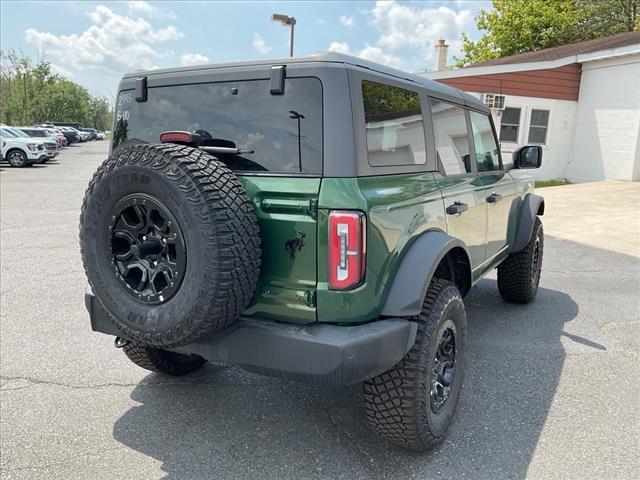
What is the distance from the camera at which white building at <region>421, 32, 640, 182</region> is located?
47.3ft

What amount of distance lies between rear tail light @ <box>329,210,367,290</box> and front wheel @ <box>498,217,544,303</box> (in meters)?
3.05

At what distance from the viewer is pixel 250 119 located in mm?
2463

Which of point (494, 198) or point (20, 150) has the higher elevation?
point (494, 198)

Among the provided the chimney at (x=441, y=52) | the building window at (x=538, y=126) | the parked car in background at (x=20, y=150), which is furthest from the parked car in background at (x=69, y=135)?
the building window at (x=538, y=126)

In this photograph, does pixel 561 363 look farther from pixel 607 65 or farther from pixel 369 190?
pixel 607 65

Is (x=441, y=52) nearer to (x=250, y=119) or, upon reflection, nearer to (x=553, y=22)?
(x=553, y=22)

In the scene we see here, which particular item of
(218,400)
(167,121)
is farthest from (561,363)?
(167,121)

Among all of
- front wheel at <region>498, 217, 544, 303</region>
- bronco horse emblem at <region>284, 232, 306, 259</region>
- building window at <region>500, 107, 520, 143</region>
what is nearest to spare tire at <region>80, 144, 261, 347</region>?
bronco horse emblem at <region>284, 232, 306, 259</region>

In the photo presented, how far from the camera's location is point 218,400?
3170 mm

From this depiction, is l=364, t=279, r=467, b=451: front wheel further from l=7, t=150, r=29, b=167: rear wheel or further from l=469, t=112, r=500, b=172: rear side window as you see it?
l=7, t=150, r=29, b=167: rear wheel

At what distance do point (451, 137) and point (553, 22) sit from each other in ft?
89.7

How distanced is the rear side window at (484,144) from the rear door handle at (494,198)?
0.68 ft

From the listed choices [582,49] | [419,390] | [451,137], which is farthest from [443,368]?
[582,49]

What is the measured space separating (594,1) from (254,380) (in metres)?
31.2
